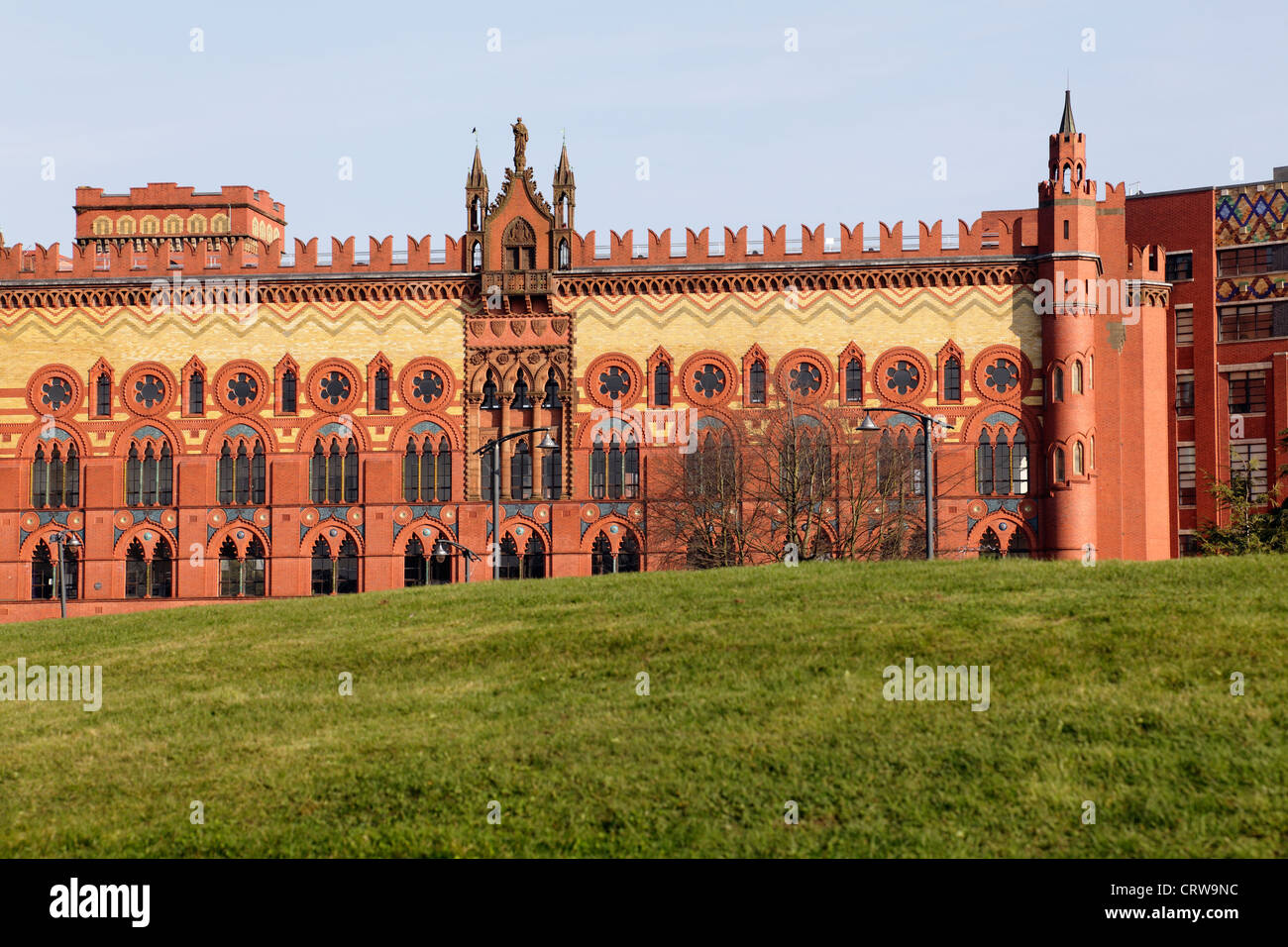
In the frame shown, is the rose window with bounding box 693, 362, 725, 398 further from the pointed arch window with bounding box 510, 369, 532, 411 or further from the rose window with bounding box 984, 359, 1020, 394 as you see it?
the rose window with bounding box 984, 359, 1020, 394

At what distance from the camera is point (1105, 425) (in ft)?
Result: 200

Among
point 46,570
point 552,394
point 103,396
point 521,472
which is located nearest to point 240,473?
point 103,396

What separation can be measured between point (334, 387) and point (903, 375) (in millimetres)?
21191

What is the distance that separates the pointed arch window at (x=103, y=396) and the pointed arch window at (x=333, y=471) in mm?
8227

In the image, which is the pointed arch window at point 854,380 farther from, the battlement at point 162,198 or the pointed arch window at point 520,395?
the battlement at point 162,198

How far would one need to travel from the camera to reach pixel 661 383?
60.9 meters

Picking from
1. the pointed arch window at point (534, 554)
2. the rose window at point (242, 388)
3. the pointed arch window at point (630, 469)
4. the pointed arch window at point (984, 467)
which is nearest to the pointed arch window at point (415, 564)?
the pointed arch window at point (534, 554)

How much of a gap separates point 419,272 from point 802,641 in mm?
40559

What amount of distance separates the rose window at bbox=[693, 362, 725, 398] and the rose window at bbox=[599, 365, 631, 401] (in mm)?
2562

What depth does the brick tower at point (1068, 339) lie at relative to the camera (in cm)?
5881

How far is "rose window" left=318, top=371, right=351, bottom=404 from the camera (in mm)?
61594

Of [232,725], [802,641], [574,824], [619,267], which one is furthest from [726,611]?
[619,267]
